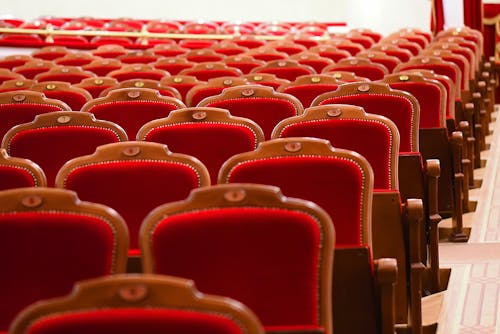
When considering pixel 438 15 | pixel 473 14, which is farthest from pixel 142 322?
pixel 438 15

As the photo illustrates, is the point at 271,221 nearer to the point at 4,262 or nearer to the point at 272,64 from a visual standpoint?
the point at 4,262

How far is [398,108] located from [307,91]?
0.97 metres

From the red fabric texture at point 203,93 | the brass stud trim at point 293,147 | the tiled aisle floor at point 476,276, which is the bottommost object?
the tiled aisle floor at point 476,276

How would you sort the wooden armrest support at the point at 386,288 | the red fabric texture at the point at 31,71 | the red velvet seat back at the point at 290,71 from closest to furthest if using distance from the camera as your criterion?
the wooden armrest support at the point at 386,288 < the red velvet seat back at the point at 290,71 < the red fabric texture at the point at 31,71

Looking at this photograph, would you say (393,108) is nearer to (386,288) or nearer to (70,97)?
(386,288)

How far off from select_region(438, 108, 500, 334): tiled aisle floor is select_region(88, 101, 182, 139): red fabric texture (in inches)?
50.3

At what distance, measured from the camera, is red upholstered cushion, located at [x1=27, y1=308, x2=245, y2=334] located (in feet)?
→ 5.12

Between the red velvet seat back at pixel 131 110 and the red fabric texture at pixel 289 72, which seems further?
the red fabric texture at pixel 289 72

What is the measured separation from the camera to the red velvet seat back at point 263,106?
421 cm

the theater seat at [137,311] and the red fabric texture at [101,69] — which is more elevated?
the theater seat at [137,311]

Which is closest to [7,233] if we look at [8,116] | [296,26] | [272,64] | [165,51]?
[8,116]

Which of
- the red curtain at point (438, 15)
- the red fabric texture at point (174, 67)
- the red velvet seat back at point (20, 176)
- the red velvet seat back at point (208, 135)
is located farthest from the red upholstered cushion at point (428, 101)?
the red curtain at point (438, 15)

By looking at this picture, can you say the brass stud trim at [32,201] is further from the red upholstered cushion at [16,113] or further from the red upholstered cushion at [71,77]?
the red upholstered cushion at [71,77]

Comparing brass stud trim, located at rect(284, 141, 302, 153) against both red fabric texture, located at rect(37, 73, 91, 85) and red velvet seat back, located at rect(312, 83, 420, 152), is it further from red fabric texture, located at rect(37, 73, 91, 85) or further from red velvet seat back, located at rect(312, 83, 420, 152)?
red fabric texture, located at rect(37, 73, 91, 85)
